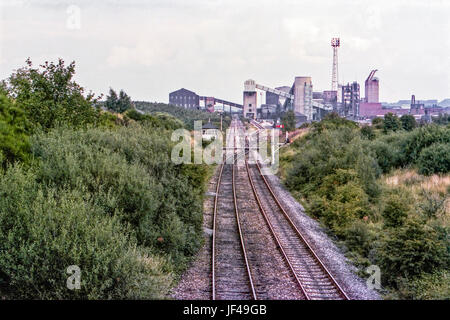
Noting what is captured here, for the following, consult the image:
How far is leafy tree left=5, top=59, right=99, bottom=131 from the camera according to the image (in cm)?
1809

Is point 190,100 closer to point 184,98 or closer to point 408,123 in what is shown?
point 184,98

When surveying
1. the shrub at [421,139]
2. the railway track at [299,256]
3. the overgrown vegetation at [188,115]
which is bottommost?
the railway track at [299,256]

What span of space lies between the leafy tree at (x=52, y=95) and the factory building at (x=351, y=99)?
86.8 m

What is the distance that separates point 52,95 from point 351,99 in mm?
92510

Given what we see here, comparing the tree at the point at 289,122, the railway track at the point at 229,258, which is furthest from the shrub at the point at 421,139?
the tree at the point at 289,122

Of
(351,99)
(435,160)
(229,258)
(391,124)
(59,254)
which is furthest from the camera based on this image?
(351,99)

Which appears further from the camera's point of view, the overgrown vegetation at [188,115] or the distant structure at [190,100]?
the distant structure at [190,100]

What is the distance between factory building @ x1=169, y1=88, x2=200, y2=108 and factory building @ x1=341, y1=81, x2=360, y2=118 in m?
44.4

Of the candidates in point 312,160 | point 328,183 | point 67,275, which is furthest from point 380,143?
point 67,275

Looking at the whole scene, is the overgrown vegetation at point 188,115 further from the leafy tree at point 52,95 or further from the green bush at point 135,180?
the green bush at point 135,180

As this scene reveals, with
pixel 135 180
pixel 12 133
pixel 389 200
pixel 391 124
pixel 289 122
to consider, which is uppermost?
pixel 289 122

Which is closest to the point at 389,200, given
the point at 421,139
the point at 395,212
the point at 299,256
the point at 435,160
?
the point at 395,212

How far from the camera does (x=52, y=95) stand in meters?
19.5

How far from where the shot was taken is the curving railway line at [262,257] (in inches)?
399
